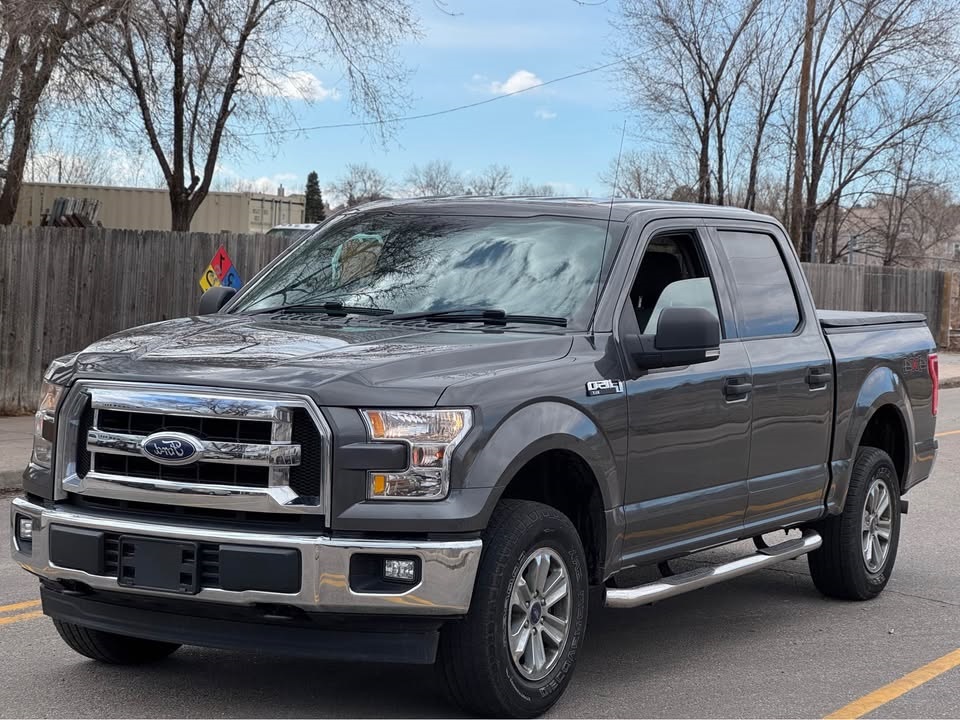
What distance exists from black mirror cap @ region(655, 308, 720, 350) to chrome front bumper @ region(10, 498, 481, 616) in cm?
140

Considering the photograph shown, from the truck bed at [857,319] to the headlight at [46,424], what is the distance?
13.3 ft

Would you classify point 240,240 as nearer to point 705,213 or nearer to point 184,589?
point 705,213

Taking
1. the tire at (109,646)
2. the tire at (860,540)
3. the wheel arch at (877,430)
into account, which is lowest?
the tire at (109,646)

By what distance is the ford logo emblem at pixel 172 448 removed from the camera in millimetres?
4703

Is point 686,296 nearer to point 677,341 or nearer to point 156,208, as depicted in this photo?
point 677,341

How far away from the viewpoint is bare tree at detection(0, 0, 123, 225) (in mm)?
15703

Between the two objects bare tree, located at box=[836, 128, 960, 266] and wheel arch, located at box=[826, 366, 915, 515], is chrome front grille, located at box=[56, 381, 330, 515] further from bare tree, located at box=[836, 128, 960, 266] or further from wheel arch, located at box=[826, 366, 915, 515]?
bare tree, located at box=[836, 128, 960, 266]

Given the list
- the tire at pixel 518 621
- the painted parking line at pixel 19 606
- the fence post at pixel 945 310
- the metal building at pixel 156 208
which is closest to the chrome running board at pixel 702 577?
the tire at pixel 518 621

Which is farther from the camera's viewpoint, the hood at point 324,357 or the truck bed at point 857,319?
the truck bed at point 857,319

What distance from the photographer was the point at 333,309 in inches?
234

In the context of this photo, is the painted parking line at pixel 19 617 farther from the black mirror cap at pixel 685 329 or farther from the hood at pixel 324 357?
the black mirror cap at pixel 685 329

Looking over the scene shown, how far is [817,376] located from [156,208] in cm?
3058

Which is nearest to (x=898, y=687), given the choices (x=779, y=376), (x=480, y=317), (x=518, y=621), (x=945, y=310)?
(x=779, y=376)

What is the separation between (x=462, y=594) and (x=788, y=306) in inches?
125
